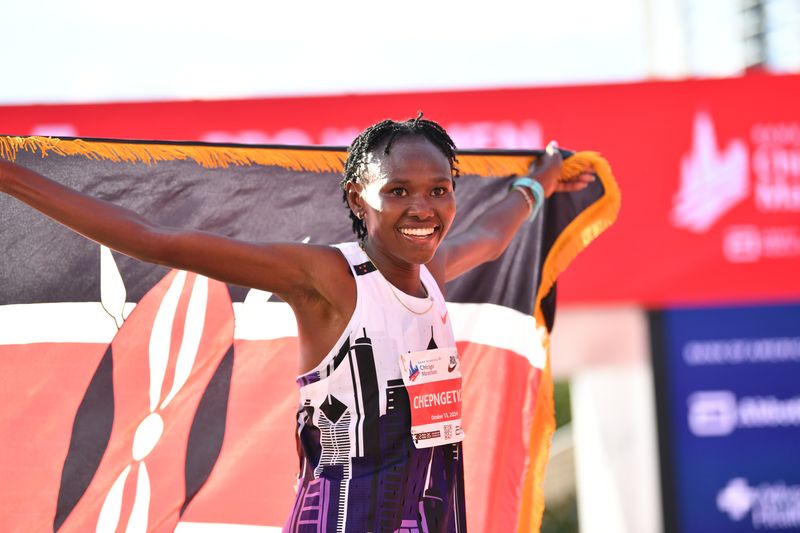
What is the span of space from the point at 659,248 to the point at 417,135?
418cm

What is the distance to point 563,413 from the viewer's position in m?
19.0

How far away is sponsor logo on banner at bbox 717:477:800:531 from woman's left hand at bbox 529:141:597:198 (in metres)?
3.56

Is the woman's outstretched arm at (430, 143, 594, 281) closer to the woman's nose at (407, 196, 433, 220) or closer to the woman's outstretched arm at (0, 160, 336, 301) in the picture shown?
the woman's nose at (407, 196, 433, 220)

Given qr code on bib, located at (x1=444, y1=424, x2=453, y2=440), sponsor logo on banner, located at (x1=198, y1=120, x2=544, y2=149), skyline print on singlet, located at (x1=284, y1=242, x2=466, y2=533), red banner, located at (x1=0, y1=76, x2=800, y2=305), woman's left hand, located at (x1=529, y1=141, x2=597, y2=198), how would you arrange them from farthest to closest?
red banner, located at (x1=0, y1=76, x2=800, y2=305), sponsor logo on banner, located at (x1=198, y1=120, x2=544, y2=149), woman's left hand, located at (x1=529, y1=141, x2=597, y2=198), qr code on bib, located at (x1=444, y1=424, x2=453, y2=440), skyline print on singlet, located at (x1=284, y1=242, x2=466, y2=533)

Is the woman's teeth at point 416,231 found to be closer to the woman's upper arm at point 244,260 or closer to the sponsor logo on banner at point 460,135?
the woman's upper arm at point 244,260

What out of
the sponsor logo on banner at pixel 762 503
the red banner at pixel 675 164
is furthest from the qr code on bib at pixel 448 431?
the sponsor logo on banner at pixel 762 503

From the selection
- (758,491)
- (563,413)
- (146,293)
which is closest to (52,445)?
(146,293)

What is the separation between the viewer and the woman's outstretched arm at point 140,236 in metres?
2.24

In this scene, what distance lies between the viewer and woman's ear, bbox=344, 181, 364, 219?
257 cm

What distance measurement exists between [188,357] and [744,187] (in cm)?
424

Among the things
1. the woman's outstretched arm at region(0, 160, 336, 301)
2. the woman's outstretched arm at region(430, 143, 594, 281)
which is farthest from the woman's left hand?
the woman's outstretched arm at region(0, 160, 336, 301)

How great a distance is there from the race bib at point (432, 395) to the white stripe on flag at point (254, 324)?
3.64 ft

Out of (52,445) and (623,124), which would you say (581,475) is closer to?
(623,124)

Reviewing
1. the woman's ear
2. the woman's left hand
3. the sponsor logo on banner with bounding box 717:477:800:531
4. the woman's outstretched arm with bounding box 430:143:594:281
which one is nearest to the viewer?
the woman's ear
